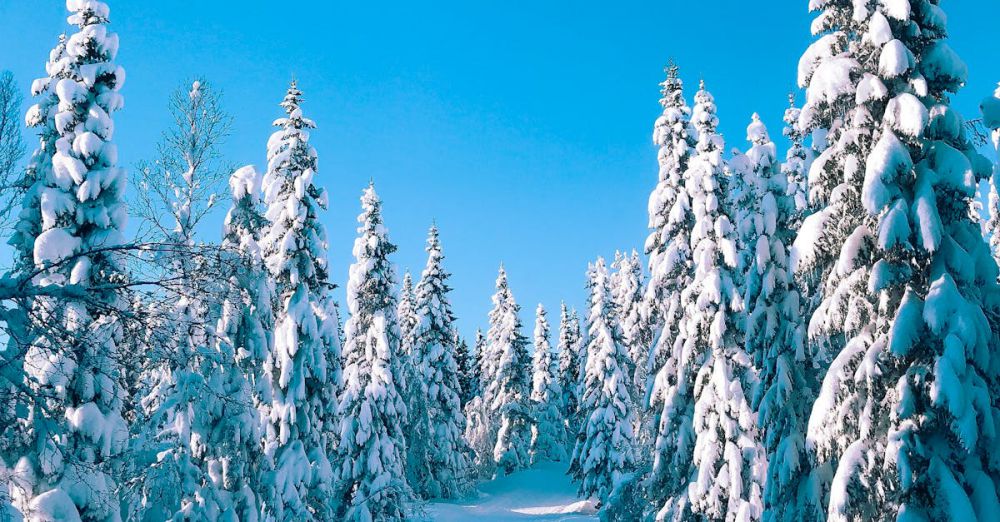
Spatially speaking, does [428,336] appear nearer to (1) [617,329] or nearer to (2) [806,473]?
(1) [617,329]

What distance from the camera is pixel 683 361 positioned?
→ 22.5 m

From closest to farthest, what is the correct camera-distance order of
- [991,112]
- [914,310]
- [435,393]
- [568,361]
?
[914,310] < [991,112] < [435,393] < [568,361]

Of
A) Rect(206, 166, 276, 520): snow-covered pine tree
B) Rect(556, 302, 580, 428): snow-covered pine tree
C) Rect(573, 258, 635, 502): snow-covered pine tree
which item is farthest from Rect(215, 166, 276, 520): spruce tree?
Rect(556, 302, 580, 428): snow-covered pine tree

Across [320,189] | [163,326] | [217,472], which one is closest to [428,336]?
[320,189]

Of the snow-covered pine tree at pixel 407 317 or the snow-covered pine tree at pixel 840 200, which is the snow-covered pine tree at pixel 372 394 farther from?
the snow-covered pine tree at pixel 840 200

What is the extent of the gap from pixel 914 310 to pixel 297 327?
54.7 ft

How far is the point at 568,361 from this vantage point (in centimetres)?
7100

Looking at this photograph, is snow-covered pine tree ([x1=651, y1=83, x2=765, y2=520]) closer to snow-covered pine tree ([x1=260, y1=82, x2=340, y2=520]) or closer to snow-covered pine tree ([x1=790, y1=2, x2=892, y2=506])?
snow-covered pine tree ([x1=790, y1=2, x2=892, y2=506])

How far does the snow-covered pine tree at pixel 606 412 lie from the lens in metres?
41.8

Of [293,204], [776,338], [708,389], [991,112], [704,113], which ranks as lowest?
[708,389]

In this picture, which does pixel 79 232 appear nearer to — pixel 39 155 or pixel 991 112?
A: pixel 39 155

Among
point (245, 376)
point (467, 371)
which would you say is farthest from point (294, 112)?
point (467, 371)

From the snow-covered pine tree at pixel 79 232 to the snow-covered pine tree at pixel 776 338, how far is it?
13952 millimetres

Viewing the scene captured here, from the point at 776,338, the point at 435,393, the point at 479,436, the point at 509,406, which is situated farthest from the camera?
the point at 479,436
